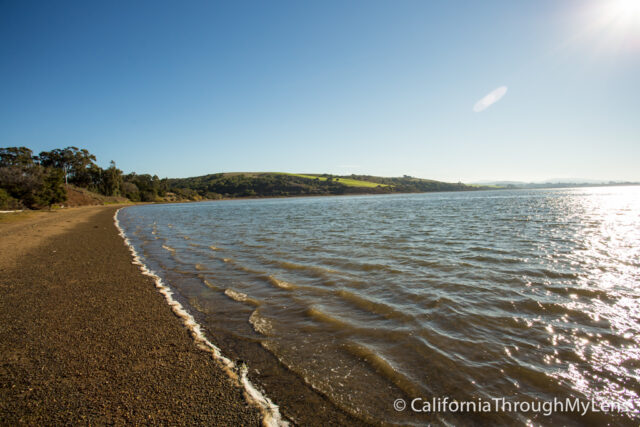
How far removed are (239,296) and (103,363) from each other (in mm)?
3618

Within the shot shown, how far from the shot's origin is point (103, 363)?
4180mm

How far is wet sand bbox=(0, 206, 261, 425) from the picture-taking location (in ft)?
10.5

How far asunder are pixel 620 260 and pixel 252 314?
43.2 ft

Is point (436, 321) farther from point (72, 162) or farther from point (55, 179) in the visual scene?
point (72, 162)

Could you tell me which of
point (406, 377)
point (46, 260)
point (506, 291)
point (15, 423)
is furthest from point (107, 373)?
point (46, 260)

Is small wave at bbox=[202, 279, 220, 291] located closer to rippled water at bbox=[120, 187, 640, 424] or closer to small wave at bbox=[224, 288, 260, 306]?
rippled water at bbox=[120, 187, 640, 424]

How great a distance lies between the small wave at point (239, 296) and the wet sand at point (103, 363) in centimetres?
159

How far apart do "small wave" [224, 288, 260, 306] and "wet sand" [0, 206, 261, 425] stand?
5.21 ft

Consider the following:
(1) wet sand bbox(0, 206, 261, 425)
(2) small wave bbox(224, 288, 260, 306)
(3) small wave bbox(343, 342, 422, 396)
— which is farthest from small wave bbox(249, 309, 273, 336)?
(3) small wave bbox(343, 342, 422, 396)

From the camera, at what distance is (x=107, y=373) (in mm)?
3920

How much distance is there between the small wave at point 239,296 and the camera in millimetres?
7265

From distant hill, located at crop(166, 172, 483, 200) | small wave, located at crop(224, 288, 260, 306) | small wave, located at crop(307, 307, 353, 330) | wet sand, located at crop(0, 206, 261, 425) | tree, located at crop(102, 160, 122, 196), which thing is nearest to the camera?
wet sand, located at crop(0, 206, 261, 425)

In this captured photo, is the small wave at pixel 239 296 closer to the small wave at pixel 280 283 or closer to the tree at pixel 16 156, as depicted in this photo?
the small wave at pixel 280 283

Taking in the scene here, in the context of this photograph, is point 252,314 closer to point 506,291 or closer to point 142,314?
point 142,314
